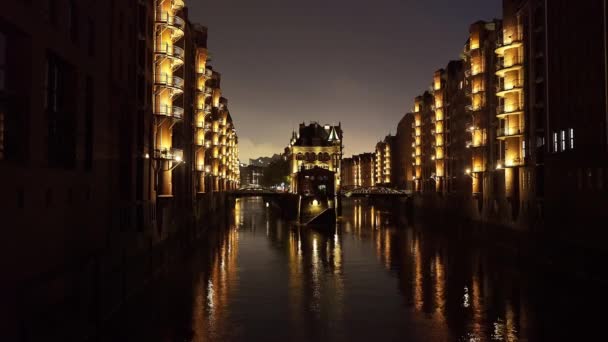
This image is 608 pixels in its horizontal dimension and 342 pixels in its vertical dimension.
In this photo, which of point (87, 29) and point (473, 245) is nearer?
point (87, 29)

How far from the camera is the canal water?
2816 centimetres

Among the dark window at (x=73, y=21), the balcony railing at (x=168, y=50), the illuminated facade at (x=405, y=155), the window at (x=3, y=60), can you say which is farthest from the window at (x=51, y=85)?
the illuminated facade at (x=405, y=155)

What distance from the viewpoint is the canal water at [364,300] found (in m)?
28.2

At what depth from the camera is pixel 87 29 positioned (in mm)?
29859

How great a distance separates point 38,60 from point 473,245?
55599mm

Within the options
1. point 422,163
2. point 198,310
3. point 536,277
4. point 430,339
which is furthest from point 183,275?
point 422,163

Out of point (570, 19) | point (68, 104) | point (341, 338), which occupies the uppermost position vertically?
point (570, 19)

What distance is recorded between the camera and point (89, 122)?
30.7m

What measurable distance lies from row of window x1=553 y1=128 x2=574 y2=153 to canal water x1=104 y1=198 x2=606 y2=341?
10.9 m

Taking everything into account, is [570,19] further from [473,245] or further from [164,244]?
[164,244]

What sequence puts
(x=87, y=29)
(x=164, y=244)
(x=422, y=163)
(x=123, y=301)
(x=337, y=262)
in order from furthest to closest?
(x=422, y=163) → (x=337, y=262) → (x=164, y=244) → (x=123, y=301) → (x=87, y=29)

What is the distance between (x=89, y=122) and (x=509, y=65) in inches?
1766

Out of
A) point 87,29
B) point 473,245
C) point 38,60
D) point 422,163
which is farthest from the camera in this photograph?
point 422,163

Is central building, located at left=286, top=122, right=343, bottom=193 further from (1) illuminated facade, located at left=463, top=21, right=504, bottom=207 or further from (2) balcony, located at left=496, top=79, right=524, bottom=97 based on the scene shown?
(2) balcony, located at left=496, top=79, right=524, bottom=97
